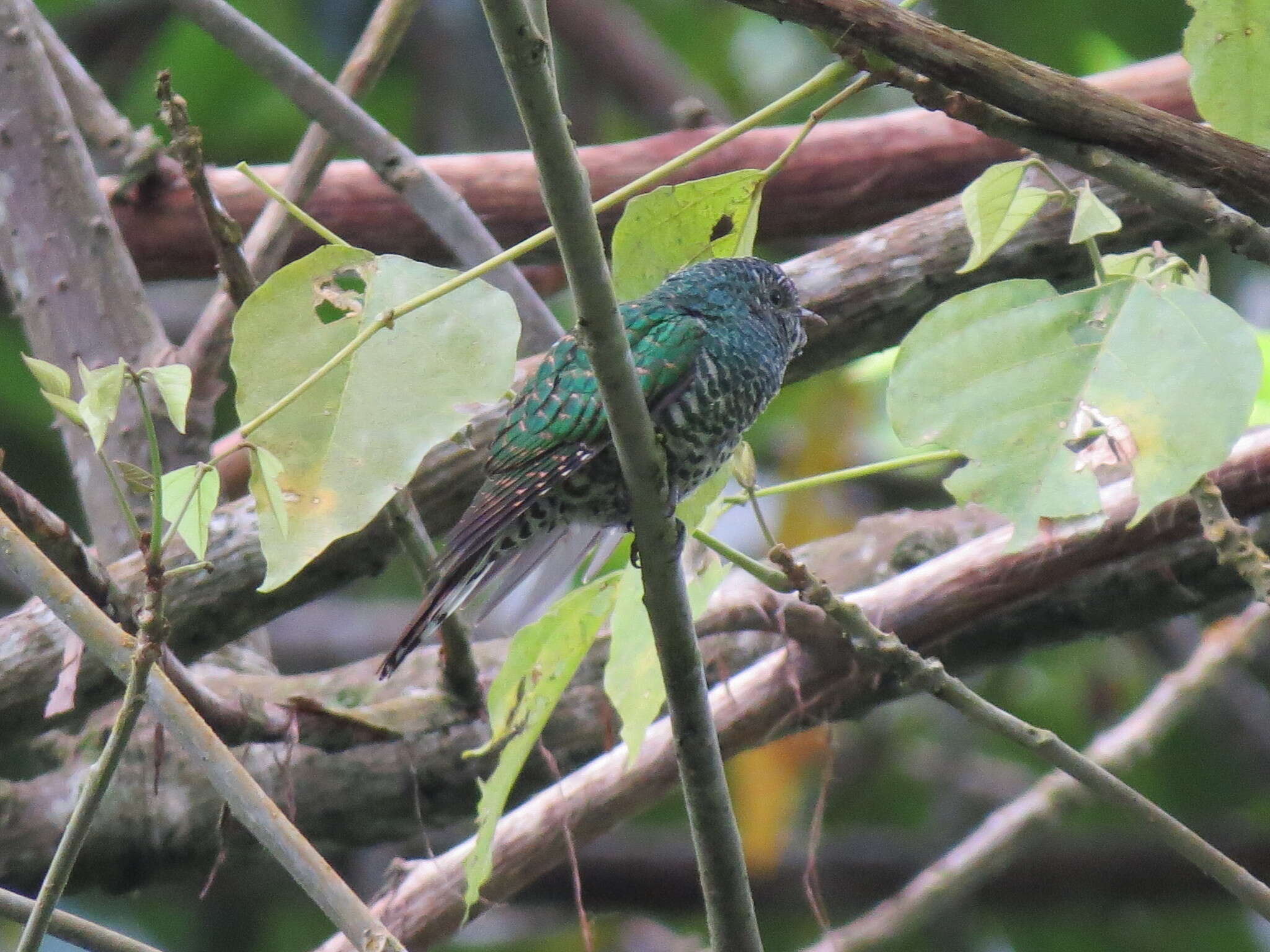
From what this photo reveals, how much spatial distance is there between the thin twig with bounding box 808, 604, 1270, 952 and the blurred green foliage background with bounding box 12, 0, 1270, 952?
3.88ft

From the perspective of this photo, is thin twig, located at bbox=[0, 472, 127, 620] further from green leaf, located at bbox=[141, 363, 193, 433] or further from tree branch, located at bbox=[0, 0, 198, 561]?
tree branch, located at bbox=[0, 0, 198, 561]

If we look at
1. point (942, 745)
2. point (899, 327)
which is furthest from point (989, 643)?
point (942, 745)

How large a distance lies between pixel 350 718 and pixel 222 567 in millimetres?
539

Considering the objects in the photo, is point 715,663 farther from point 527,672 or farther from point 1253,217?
point 1253,217

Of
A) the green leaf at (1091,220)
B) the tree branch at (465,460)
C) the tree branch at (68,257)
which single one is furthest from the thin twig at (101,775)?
the tree branch at (68,257)

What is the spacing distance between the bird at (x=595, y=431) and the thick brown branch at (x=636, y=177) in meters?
1.31

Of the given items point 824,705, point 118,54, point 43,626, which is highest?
point 118,54

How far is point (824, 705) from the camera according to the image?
11.0 ft

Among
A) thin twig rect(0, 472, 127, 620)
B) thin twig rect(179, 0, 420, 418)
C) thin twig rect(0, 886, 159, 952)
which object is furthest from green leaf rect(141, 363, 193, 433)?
thin twig rect(179, 0, 420, 418)

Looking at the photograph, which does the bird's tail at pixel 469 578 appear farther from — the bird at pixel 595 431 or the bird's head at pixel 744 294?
the bird's head at pixel 744 294

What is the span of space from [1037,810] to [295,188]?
2261mm

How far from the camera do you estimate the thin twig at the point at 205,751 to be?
63.9 inches

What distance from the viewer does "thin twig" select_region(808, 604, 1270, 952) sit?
3227 millimetres

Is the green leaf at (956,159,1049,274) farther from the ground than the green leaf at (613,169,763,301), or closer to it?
closer to it
